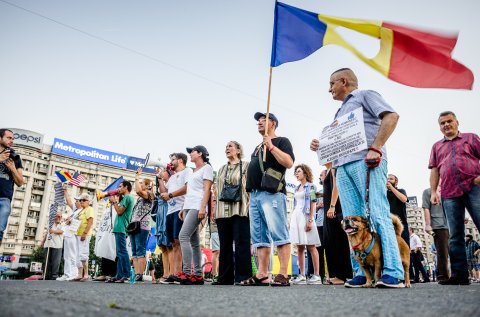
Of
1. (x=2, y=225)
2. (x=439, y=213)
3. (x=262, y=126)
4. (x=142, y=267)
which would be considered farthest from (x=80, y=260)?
(x=439, y=213)

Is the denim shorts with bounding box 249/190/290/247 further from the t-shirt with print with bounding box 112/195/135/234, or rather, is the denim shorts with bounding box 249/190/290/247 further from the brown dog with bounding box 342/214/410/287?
the t-shirt with print with bounding box 112/195/135/234

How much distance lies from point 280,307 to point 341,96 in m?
2.80

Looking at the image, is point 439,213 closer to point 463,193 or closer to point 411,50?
point 463,193

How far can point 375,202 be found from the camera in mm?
3285

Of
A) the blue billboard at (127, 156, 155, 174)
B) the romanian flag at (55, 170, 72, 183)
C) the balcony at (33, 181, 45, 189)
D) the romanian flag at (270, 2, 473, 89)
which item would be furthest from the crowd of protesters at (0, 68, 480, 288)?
the blue billboard at (127, 156, 155, 174)

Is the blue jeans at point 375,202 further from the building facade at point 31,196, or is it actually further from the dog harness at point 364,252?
the building facade at point 31,196

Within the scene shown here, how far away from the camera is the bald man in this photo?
3.13 meters

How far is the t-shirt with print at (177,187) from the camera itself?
19.2 feet

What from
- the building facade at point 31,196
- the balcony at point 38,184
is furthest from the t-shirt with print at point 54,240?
the balcony at point 38,184

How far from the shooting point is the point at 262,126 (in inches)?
195

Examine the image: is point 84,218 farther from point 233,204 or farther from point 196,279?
point 233,204

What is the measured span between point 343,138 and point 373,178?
0.51 m

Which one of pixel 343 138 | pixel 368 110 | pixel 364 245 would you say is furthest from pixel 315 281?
pixel 368 110

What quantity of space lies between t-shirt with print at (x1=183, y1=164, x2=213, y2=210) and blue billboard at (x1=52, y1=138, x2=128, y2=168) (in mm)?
69264
